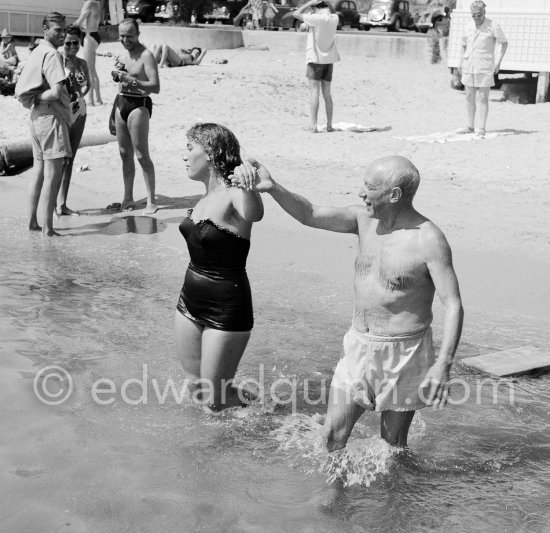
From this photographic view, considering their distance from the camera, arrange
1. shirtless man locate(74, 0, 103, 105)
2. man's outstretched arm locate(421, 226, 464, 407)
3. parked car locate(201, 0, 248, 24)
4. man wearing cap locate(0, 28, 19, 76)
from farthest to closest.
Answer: parked car locate(201, 0, 248, 24), man wearing cap locate(0, 28, 19, 76), shirtless man locate(74, 0, 103, 105), man's outstretched arm locate(421, 226, 464, 407)

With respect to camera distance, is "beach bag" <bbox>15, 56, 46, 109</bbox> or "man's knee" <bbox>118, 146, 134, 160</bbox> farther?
"man's knee" <bbox>118, 146, 134, 160</bbox>

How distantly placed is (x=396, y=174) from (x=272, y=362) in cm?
246

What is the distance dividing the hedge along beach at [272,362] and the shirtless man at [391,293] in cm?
56

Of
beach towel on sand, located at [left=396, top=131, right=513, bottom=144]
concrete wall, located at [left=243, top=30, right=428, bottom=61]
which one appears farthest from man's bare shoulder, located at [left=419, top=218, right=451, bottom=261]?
concrete wall, located at [left=243, top=30, right=428, bottom=61]

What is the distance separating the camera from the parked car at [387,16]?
34.3 m

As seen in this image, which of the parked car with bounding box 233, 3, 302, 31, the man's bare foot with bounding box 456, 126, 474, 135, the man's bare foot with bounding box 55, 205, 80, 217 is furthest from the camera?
the parked car with bounding box 233, 3, 302, 31

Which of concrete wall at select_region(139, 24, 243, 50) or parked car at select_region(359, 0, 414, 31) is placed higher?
parked car at select_region(359, 0, 414, 31)

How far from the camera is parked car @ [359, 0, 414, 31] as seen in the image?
112 ft

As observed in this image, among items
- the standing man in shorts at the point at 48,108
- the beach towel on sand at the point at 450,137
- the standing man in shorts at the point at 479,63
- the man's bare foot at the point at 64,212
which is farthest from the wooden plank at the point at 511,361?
the standing man in shorts at the point at 479,63

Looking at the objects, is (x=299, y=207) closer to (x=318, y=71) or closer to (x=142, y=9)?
(x=318, y=71)

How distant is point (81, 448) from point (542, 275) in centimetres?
434
